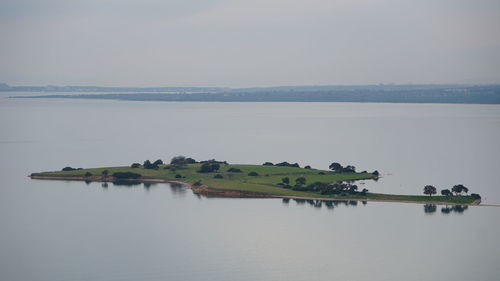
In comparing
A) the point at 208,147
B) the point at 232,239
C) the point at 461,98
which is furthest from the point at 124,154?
the point at 461,98

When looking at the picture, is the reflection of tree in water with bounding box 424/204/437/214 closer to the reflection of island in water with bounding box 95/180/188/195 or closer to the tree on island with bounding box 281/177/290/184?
the tree on island with bounding box 281/177/290/184

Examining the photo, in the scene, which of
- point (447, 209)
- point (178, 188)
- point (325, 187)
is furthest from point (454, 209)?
point (178, 188)

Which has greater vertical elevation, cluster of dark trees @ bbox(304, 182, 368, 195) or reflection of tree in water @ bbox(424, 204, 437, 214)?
cluster of dark trees @ bbox(304, 182, 368, 195)

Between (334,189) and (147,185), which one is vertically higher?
(334,189)

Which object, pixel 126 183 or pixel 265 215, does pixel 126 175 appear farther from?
pixel 265 215

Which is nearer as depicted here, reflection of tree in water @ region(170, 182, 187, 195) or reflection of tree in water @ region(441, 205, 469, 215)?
reflection of tree in water @ region(441, 205, 469, 215)

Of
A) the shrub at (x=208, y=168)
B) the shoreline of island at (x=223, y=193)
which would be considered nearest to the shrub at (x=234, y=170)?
the shrub at (x=208, y=168)

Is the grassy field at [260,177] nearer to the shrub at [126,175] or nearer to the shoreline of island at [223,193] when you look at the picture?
the shoreline of island at [223,193]

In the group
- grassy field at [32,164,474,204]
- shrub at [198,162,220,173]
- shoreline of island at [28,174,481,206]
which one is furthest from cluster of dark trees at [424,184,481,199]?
shrub at [198,162,220,173]
